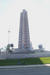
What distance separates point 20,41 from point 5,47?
65.6 feet

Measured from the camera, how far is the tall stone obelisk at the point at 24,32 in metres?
78.8

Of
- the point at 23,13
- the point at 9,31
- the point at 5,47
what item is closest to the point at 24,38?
the point at 23,13

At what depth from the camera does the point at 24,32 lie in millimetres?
82062

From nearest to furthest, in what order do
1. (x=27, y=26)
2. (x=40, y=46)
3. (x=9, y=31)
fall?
(x=9, y=31) < (x=40, y=46) < (x=27, y=26)

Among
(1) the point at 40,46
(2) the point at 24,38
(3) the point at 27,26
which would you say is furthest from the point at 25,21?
(1) the point at 40,46

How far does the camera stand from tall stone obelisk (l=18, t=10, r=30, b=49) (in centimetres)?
7881

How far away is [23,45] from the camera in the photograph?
78438 mm

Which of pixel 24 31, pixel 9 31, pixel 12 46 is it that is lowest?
pixel 12 46

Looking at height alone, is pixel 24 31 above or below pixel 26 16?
below

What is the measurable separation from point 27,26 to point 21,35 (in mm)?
6015

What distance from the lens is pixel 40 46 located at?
65688mm

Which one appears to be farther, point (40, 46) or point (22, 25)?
point (22, 25)

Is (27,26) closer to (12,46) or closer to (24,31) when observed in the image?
(24,31)

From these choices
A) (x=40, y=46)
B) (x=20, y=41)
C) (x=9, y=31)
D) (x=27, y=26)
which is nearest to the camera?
(x=9, y=31)
